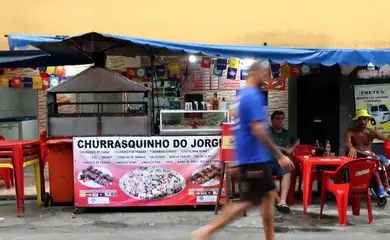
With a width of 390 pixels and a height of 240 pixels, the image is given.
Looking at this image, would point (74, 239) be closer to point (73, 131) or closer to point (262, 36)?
point (73, 131)

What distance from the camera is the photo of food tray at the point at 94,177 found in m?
5.89

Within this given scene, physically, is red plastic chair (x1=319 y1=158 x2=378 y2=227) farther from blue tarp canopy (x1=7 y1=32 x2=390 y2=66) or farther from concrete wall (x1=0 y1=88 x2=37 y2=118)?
concrete wall (x1=0 y1=88 x2=37 y2=118)

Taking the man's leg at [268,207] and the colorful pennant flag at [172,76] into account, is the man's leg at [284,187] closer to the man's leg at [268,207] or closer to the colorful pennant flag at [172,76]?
the man's leg at [268,207]

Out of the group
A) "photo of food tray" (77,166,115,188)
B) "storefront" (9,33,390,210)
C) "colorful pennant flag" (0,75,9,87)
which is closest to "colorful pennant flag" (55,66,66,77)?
"colorful pennant flag" (0,75,9,87)

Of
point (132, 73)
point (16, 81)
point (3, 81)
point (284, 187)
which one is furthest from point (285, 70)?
point (3, 81)

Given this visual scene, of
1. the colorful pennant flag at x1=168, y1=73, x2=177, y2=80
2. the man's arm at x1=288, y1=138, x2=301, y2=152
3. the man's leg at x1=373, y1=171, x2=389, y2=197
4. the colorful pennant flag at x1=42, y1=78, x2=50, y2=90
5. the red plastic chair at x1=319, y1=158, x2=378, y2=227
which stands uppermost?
the colorful pennant flag at x1=168, y1=73, x2=177, y2=80

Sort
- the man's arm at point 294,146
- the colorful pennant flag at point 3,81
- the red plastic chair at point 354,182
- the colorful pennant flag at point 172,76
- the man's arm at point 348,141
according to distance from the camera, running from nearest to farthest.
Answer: the red plastic chair at point 354,182 < the man's arm at point 294,146 < the man's arm at point 348,141 < the colorful pennant flag at point 3,81 < the colorful pennant flag at point 172,76

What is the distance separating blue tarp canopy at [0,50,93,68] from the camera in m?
7.04

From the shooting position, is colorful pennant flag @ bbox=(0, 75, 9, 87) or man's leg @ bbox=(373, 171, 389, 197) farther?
colorful pennant flag @ bbox=(0, 75, 9, 87)

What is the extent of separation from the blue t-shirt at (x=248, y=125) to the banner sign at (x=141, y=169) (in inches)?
84.9

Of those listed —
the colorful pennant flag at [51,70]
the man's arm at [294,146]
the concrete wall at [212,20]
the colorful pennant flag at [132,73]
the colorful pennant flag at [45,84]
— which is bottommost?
the man's arm at [294,146]

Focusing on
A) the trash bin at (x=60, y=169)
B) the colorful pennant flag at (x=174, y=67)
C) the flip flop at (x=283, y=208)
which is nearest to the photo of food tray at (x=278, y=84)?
the colorful pennant flag at (x=174, y=67)

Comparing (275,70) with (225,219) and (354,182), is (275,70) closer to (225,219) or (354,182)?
(354,182)

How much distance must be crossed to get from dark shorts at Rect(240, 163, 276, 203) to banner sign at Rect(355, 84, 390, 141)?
554 centimetres
